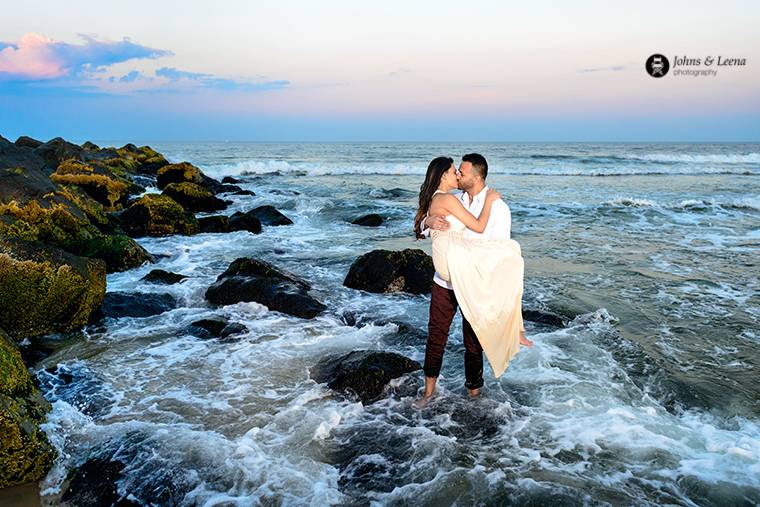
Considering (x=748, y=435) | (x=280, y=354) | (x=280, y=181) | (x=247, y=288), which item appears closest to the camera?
(x=748, y=435)

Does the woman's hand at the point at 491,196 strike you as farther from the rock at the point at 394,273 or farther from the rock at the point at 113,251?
the rock at the point at 113,251

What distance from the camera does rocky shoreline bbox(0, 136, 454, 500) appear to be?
4113mm

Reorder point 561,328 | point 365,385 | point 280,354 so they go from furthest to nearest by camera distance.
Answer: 1. point 561,328
2. point 280,354
3. point 365,385

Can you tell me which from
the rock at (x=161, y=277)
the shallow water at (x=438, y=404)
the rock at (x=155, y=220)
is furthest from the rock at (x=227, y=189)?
the rock at (x=161, y=277)

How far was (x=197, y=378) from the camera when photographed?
5.90 m

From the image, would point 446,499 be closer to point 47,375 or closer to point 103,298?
point 47,375

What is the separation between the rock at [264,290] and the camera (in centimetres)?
819

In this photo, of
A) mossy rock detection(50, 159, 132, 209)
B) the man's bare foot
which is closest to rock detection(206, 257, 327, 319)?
the man's bare foot

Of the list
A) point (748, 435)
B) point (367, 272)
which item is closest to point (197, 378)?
point (367, 272)

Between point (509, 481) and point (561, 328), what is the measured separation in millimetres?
4061

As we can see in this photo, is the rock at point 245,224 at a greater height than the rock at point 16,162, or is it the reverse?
the rock at point 16,162

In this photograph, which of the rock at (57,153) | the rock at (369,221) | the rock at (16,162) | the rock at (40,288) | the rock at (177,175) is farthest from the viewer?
the rock at (177,175)

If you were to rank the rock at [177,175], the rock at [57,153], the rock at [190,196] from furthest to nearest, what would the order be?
the rock at [177,175], the rock at [57,153], the rock at [190,196]

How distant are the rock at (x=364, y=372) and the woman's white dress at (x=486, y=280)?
1.33 metres
